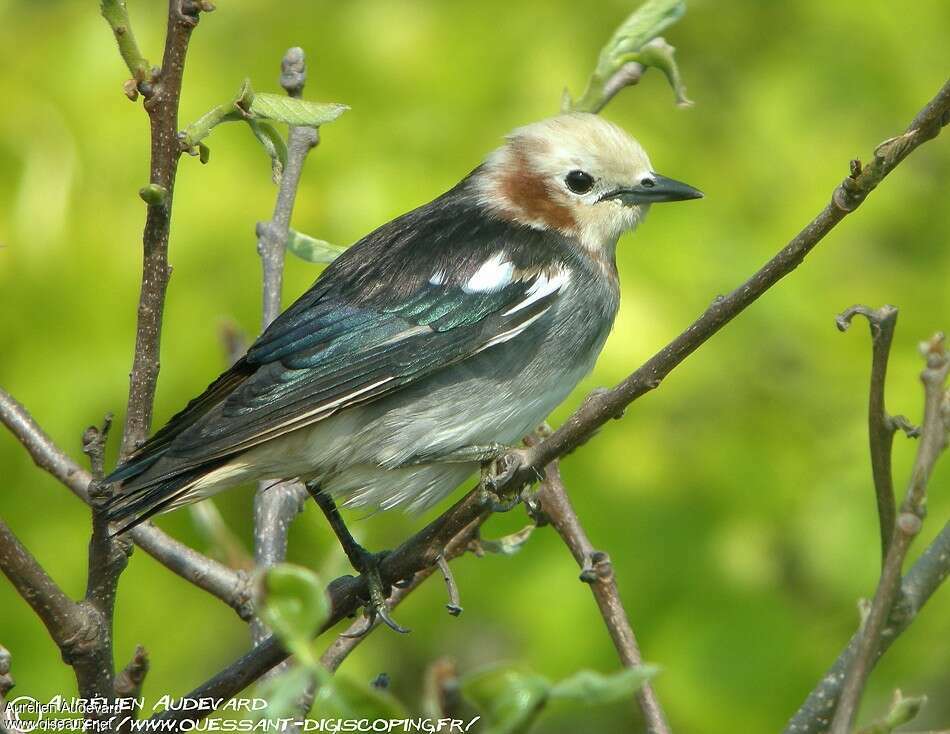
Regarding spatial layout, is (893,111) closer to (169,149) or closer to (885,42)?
(885,42)

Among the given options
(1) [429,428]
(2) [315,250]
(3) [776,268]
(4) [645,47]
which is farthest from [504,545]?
(4) [645,47]

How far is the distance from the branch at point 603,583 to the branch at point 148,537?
0.73 metres

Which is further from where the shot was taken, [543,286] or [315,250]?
[543,286]

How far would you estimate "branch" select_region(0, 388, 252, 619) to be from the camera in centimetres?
296

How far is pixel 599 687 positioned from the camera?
51.9 inches

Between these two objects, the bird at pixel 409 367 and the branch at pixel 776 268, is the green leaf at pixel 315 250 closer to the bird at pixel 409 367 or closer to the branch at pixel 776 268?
the bird at pixel 409 367

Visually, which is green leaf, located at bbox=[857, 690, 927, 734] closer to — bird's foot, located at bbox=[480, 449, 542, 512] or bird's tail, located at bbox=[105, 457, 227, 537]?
bird's foot, located at bbox=[480, 449, 542, 512]

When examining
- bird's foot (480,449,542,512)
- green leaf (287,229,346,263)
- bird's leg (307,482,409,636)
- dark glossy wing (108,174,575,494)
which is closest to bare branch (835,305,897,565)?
bird's foot (480,449,542,512)

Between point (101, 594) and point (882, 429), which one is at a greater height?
point (101, 594)

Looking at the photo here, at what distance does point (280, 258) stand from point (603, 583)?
135cm

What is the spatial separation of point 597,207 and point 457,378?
0.85 m

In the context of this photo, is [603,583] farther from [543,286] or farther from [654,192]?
[654,192]

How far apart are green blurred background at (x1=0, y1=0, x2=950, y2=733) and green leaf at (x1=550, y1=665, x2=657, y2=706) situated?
242cm

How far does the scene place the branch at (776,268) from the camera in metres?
2.06
